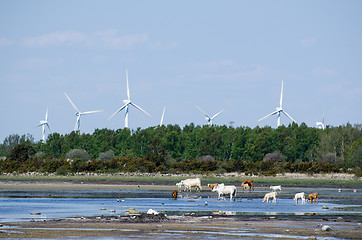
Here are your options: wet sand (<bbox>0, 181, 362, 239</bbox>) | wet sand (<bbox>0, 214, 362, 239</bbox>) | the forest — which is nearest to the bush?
the forest

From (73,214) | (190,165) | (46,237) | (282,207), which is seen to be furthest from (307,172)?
(46,237)

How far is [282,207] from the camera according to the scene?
39.8m

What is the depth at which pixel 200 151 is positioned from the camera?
125938mm

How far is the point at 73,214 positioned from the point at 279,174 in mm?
69586

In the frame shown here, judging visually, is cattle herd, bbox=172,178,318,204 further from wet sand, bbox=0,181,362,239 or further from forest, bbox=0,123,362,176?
forest, bbox=0,123,362,176

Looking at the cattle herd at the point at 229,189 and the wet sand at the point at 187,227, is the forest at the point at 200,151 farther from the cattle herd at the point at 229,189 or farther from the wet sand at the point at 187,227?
the wet sand at the point at 187,227

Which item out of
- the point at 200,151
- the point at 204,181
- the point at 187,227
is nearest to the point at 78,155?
the point at 200,151

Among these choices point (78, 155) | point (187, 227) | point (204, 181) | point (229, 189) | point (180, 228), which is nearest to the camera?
point (180, 228)

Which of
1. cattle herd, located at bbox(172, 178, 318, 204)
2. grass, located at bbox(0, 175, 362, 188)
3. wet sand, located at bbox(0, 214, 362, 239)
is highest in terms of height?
grass, located at bbox(0, 175, 362, 188)

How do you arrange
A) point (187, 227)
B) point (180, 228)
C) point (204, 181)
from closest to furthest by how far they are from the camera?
point (180, 228) → point (187, 227) → point (204, 181)

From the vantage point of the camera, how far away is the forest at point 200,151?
102 meters

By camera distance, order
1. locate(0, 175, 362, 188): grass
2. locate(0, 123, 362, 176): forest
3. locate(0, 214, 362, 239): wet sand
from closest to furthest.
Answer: locate(0, 214, 362, 239): wet sand → locate(0, 175, 362, 188): grass → locate(0, 123, 362, 176): forest

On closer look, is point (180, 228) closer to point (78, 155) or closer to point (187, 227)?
point (187, 227)

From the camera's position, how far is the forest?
335 ft
